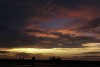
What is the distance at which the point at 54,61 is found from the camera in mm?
80000

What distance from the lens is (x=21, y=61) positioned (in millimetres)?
79250

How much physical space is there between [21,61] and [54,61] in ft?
32.8
